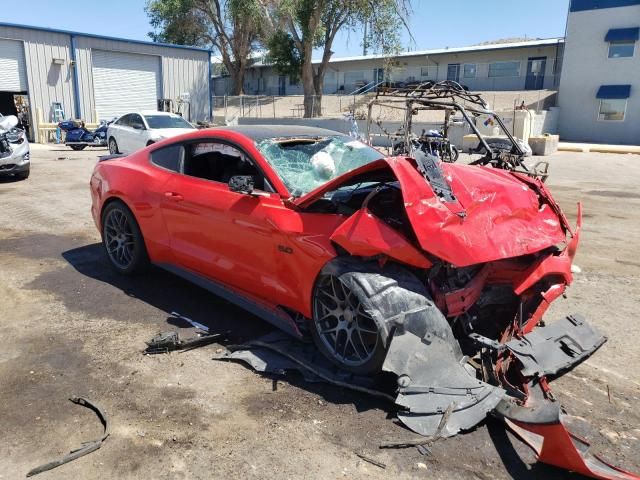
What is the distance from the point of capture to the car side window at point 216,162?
14.4 feet

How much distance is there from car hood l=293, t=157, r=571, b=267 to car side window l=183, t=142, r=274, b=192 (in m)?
0.91

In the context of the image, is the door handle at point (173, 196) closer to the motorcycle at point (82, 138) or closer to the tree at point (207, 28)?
the motorcycle at point (82, 138)

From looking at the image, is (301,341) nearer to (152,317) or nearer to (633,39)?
(152,317)

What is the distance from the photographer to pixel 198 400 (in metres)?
3.22

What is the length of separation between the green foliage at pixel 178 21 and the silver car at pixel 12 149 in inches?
1286

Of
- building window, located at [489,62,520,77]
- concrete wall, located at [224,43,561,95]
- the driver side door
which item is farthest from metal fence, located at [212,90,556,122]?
the driver side door

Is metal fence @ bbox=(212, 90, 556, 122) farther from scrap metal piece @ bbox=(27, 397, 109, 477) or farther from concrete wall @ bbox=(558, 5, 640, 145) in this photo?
scrap metal piece @ bbox=(27, 397, 109, 477)

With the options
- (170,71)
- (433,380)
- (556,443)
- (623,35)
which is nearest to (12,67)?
(170,71)

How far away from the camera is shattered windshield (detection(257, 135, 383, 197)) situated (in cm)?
404

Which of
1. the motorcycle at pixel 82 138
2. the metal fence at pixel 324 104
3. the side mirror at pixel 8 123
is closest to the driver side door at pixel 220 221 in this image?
the side mirror at pixel 8 123

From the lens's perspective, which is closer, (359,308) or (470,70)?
(359,308)

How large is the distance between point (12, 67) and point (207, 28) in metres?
22.6

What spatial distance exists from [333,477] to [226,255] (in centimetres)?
204

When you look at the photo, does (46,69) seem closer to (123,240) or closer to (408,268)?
(123,240)
